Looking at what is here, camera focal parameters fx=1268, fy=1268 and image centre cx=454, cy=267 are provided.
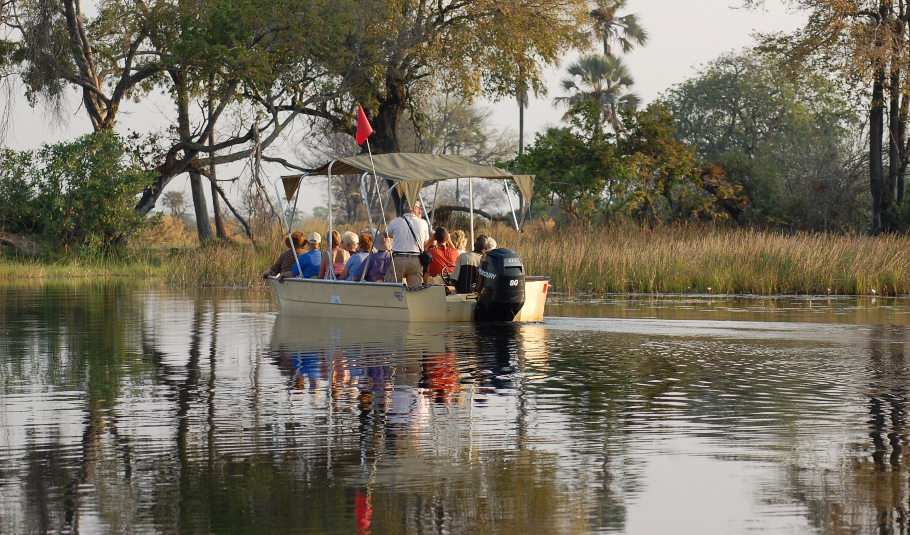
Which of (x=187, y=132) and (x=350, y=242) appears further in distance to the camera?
(x=187, y=132)

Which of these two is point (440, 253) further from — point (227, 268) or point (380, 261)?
point (227, 268)

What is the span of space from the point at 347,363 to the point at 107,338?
472 centimetres

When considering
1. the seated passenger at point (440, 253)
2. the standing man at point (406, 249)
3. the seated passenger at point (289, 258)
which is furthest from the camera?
the seated passenger at point (289, 258)

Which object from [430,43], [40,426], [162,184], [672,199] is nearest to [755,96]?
[672,199]

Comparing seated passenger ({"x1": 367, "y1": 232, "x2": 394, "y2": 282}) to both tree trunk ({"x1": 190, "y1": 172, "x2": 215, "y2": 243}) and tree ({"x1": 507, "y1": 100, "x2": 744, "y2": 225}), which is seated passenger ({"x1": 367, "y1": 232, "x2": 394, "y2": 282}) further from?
tree trunk ({"x1": 190, "y1": 172, "x2": 215, "y2": 243})

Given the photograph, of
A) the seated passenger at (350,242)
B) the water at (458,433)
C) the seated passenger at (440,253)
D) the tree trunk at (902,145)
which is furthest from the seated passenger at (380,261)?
the tree trunk at (902,145)

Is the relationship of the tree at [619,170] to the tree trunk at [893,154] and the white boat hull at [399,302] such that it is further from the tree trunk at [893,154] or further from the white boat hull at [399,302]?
the white boat hull at [399,302]

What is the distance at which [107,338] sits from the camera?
15.4m

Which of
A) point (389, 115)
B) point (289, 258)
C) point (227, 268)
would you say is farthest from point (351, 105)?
point (289, 258)

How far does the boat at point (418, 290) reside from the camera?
16484 millimetres

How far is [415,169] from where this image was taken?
730 inches

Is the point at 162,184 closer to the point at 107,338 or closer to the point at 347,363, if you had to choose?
the point at 107,338

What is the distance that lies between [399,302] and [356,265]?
1.55m

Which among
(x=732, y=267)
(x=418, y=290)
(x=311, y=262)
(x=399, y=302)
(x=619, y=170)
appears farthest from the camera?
(x=619, y=170)
